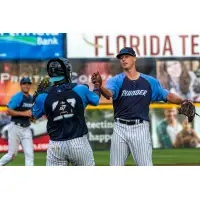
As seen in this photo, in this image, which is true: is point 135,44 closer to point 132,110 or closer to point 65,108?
point 132,110

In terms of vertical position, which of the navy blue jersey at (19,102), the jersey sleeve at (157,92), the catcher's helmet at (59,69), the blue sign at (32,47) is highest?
the blue sign at (32,47)

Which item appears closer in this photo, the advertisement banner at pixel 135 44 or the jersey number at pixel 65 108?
the jersey number at pixel 65 108

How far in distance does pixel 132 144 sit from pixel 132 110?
17.6 inches

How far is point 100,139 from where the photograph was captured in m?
19.0

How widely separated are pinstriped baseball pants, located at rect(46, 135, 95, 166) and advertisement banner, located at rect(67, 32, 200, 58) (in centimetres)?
1155

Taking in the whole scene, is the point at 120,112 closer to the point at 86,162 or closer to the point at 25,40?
the point at 86,162

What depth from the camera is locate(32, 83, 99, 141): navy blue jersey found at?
706 centimetres

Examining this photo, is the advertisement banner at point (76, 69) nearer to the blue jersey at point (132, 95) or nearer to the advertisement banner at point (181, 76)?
the advertisement banner at point (181, 76)

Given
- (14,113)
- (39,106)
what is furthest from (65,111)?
(14,113)

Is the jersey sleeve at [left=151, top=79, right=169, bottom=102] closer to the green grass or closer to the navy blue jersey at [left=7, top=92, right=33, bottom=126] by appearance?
the navy blue jersey at [left=7, top=92, right=33, bottom=126]

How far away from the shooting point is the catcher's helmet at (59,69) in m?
7.10

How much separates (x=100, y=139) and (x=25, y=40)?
3.66 meters

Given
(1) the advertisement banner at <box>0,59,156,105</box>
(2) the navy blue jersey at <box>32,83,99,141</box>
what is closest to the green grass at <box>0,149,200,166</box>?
(1) the advertisement banner at <box>0,59,156,105</box>

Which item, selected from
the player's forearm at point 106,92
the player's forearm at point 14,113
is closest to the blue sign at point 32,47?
the player's forearm at point 14,113
